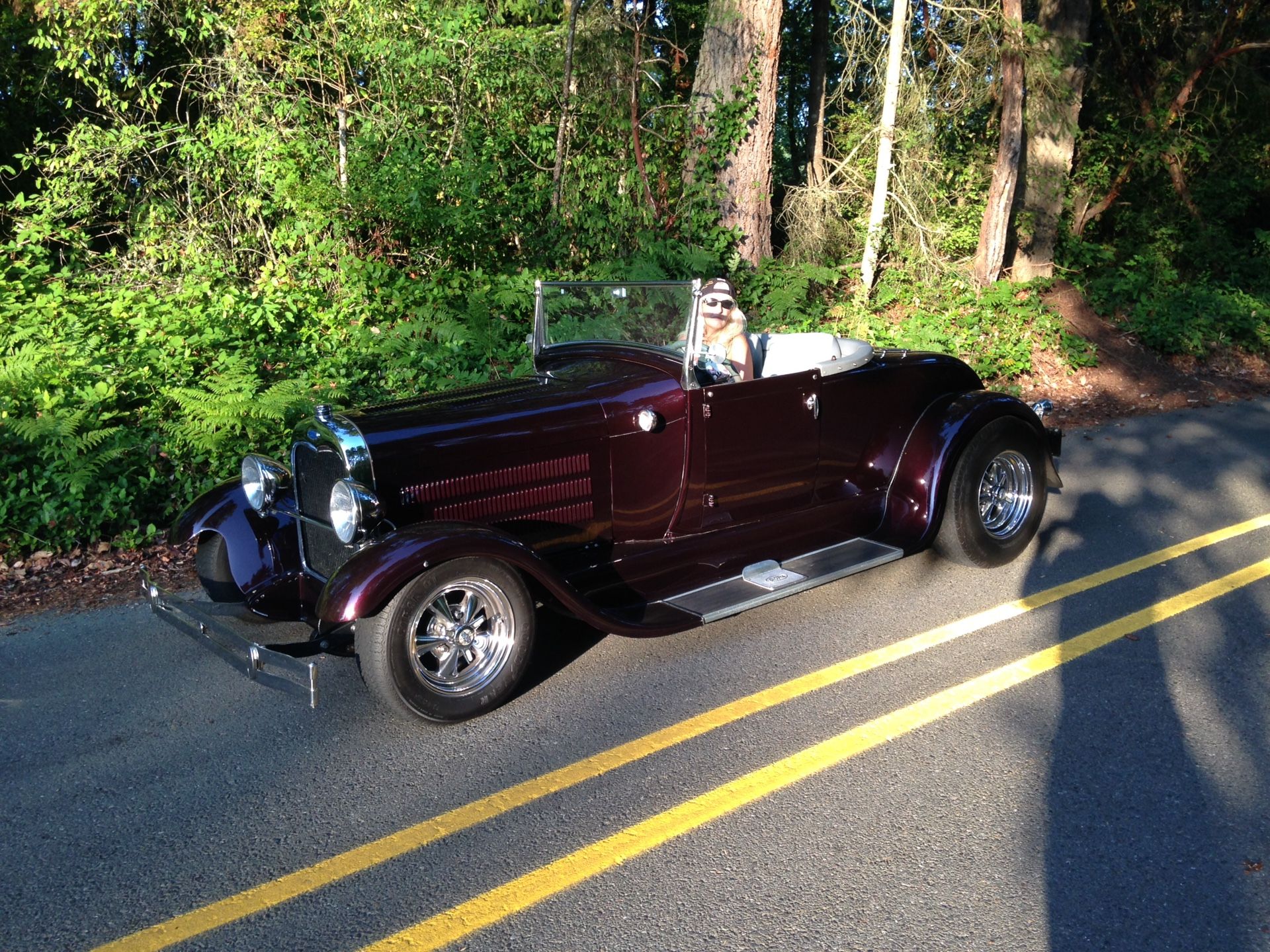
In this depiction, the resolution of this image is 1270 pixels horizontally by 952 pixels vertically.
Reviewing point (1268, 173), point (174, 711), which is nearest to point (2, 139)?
point (174, 711)

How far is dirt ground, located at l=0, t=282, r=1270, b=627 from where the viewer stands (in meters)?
5.58

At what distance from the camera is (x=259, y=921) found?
279cm

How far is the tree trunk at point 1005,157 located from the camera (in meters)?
11.5

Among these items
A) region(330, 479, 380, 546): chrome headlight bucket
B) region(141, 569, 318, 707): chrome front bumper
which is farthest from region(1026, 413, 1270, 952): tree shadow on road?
region(330, 479, 380, 546): chrome headlight bucket

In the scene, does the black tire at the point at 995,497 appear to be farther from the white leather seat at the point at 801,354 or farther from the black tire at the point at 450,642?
the black tire at the point at 450,642

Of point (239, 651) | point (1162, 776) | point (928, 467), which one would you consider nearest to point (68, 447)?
point (239, 651)

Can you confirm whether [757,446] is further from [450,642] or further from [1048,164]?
[1048,164]

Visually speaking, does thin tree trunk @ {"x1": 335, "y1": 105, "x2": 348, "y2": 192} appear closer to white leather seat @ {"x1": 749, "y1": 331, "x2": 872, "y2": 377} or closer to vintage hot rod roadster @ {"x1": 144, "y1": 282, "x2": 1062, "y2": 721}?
vintage hot rod roadster @ {"x1": 144, "y1": 282, "x2": 1062, "y2": 721}

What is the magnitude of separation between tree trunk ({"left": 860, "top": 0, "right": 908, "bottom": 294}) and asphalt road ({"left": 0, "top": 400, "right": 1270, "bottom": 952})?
7.46 m

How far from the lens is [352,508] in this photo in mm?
3939

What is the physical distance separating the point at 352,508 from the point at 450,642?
66 centimetres

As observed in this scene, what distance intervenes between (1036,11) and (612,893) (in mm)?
15184

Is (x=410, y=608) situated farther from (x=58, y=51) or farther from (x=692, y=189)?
(x=58, y=51)

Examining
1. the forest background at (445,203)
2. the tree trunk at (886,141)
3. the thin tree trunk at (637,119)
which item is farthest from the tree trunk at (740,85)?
the tree trunk at (886,141)
